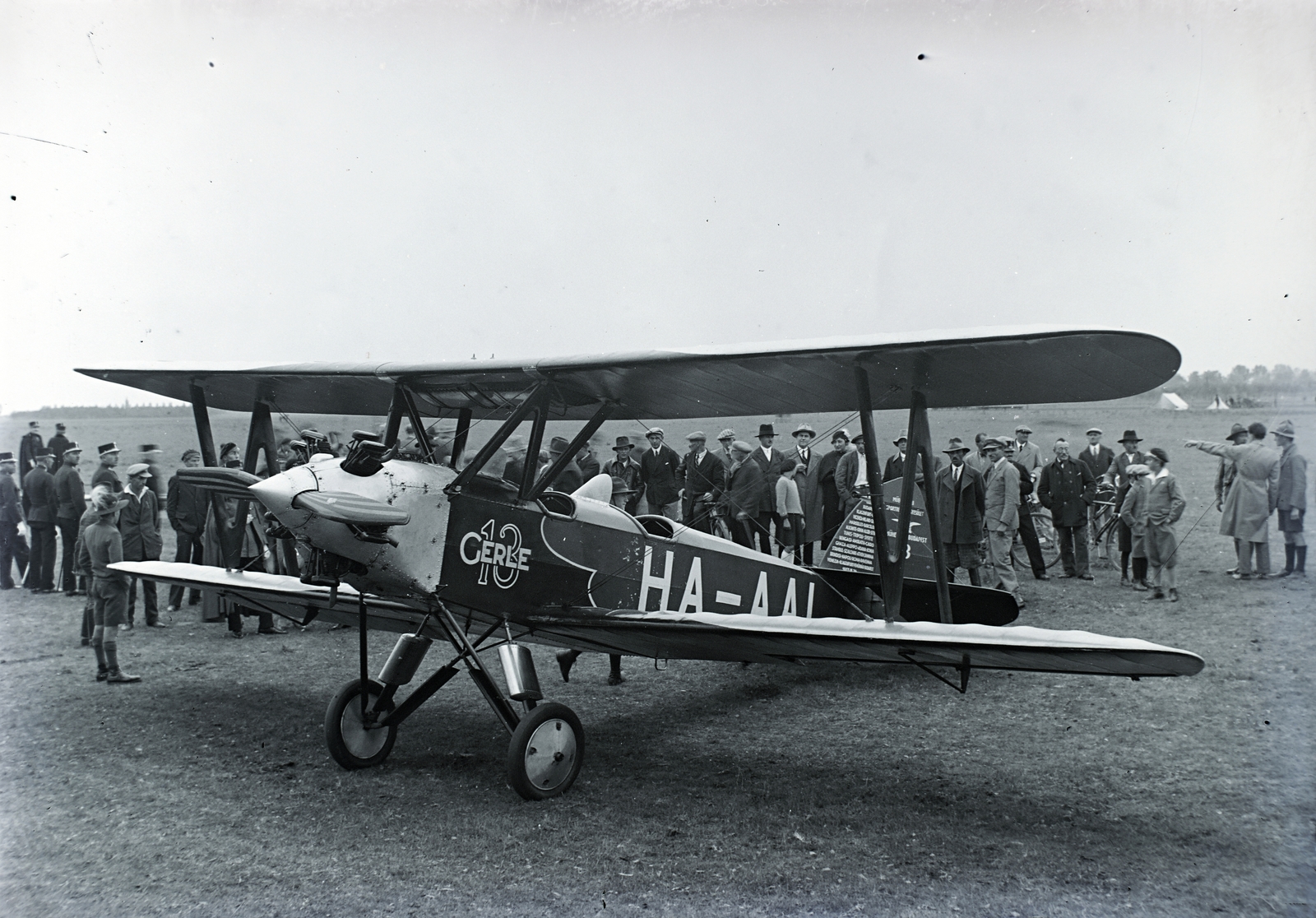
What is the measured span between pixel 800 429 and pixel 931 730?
23.5ft

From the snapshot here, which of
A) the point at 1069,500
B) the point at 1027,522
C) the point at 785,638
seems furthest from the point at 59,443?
the point at 1069,500

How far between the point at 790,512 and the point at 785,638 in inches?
284

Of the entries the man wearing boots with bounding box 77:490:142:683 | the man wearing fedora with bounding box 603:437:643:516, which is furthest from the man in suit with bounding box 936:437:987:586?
the man wearing boots with bounding box 77:490:142:683

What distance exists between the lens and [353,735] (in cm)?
530

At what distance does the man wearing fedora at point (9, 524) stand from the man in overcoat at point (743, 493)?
8.79 meters

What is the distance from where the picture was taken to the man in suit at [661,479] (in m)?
11.6

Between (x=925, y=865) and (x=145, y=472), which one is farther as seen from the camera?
(x=145, y=472)

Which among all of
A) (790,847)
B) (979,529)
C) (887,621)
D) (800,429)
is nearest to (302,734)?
(790,847)

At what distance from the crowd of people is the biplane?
202 cm

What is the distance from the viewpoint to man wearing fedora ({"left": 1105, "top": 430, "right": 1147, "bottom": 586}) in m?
10.4

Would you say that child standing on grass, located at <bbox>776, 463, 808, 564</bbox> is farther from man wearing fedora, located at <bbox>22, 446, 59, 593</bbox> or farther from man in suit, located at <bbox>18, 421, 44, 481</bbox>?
man in suit, located at <bbox>18, 421, 44, 481</bbox>

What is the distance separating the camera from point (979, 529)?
9992 millimetres

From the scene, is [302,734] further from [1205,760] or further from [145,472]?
[1205,760]

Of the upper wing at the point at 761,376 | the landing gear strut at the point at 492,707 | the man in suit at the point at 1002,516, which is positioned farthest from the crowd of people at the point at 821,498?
the landing gear strut at the point at 492,707
